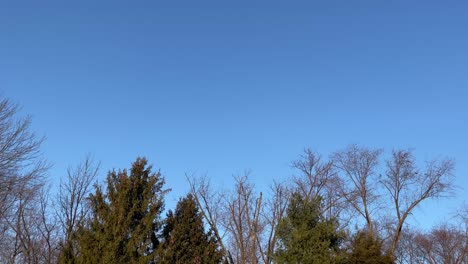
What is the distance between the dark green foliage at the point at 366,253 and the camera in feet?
55.5

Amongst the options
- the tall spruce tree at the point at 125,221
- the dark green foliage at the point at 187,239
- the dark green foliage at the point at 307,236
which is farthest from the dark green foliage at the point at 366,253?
the tall spruce tree at the point at 125,221

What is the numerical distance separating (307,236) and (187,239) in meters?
4.15

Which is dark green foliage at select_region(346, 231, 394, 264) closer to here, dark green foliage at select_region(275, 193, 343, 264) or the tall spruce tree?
dark green foliage at select_region(275, 193, 343, 264)

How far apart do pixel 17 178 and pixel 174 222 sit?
17.6ft

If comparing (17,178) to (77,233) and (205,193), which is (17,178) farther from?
(205,193)

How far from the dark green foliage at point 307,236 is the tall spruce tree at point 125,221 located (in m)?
4.36

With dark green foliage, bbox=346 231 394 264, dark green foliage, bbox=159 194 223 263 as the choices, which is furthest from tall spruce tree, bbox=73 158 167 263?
dark green foliage, bbox=346 231 394 264

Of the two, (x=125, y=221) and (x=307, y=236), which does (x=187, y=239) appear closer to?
(x=125, y=221)

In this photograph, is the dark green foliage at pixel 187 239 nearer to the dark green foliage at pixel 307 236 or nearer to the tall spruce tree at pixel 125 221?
the tall spruce tree at pixel 125 221

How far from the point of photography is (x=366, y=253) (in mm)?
17031

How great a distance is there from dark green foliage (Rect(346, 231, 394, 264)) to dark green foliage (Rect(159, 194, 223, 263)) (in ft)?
16.7

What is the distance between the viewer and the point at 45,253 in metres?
25.5

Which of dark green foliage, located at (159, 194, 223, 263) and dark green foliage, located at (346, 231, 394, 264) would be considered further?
dark green foliage, located at (346, 231, 394, 264)

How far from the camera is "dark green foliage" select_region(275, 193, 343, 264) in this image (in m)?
14.6
